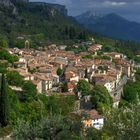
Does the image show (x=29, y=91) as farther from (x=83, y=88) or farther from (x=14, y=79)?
(x=83, y=88)

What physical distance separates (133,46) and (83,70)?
4930 centimetres

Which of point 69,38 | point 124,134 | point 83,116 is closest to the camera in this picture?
point 124,134

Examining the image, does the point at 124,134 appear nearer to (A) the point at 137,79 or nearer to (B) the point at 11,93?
A: (B) the point at 11,93

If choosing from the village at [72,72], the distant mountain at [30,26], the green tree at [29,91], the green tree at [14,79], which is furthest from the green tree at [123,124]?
the distant mountain at [30,26]

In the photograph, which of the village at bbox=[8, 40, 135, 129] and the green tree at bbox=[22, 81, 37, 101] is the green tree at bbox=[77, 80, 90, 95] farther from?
the green tree at bbox=[22, 81, 37, 101]

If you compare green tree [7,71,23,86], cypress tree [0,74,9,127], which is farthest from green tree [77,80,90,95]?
cypress tree [0,74,9,127]

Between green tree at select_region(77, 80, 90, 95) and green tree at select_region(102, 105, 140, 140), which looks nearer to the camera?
green tree at select_region(102, 105, 140, 140)

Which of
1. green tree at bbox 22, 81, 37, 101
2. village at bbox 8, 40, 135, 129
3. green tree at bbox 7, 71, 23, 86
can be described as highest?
green tree at bbox 7, 71, 23, 86

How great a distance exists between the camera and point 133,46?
111 metres

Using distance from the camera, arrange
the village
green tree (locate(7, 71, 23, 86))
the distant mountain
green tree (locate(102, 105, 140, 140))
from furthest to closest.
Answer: the distant mountain, the village, green tree (locate(7, 71, 23, 86)), green tree (locate(102, 105, 140, 140))

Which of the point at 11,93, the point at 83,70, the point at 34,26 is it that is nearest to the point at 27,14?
the point at 34,26

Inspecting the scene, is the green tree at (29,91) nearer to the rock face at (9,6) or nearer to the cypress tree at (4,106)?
the cypress tree at (4,106)

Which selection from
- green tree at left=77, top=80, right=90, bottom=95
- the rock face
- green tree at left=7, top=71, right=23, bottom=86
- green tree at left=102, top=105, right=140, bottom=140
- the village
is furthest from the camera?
the rock face

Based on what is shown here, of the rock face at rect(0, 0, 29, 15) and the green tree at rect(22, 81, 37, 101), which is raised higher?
the rock face at rect(0, 0, 29, 15)
